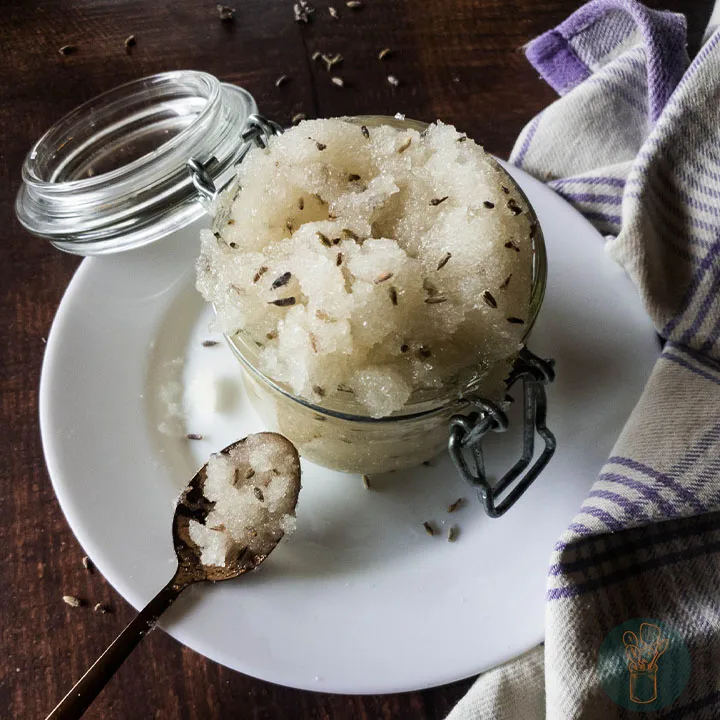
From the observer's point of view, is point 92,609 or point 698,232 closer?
point 92,609

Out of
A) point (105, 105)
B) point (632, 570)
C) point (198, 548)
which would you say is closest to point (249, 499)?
point (198, 548)

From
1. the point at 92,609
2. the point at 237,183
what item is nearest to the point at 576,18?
the point at 237,183

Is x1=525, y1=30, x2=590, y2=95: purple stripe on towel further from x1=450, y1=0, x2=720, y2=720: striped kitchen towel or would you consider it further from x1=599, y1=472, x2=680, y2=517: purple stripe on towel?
x1=599, y1=472, x2=680, y2=517: purple stripe on towel

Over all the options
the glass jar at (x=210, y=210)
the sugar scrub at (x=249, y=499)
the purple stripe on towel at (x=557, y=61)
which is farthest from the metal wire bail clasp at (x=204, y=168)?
the purple stripe on towel at (x=557, y=61)

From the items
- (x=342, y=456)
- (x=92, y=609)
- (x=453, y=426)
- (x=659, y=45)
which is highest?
(x=659, y=45)

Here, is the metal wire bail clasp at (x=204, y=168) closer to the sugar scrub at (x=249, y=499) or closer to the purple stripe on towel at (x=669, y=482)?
the sugar scrub at (x=249, y=499)

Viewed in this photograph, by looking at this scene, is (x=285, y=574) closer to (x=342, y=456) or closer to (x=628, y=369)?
(x=342, y=456)
